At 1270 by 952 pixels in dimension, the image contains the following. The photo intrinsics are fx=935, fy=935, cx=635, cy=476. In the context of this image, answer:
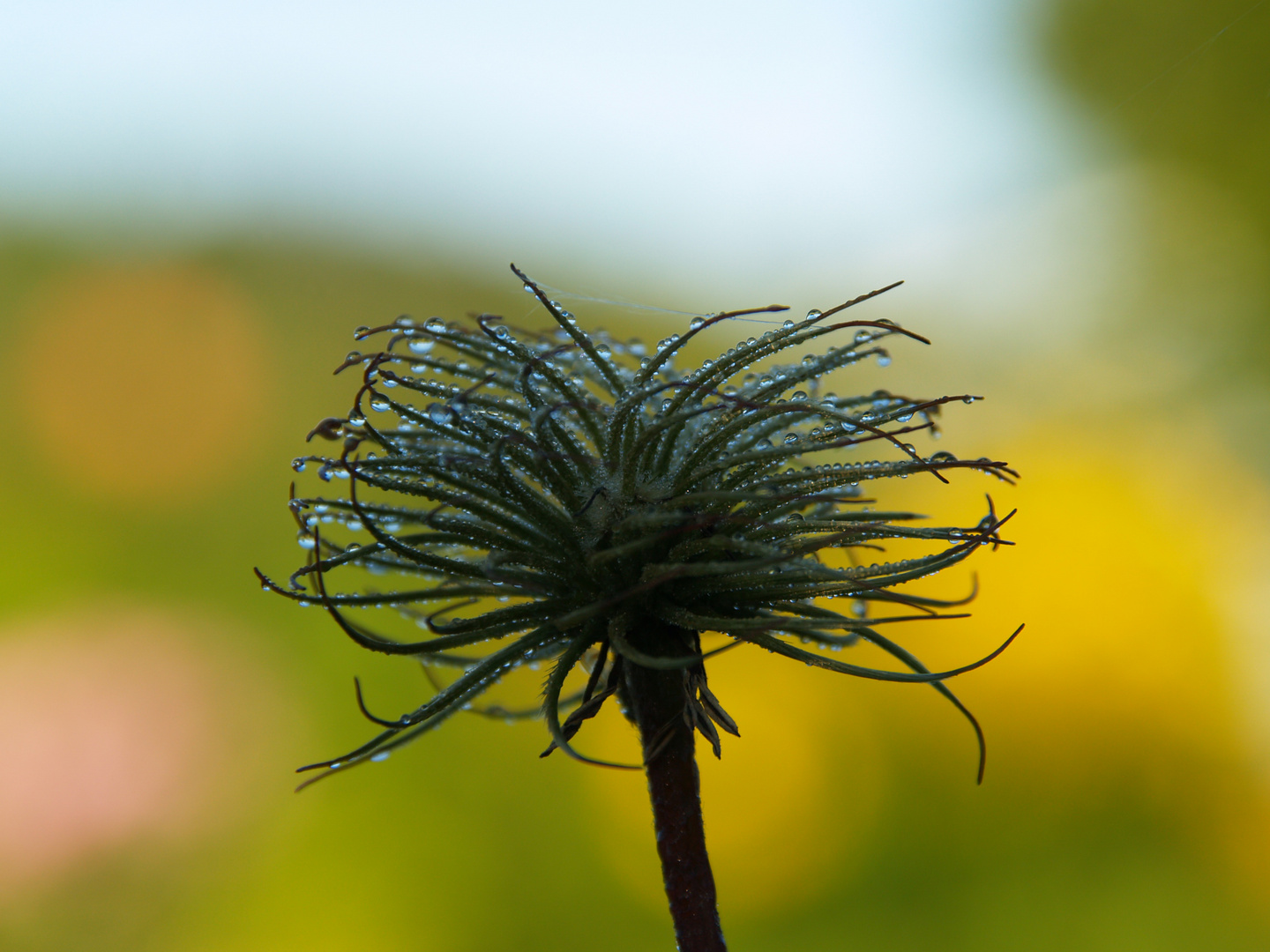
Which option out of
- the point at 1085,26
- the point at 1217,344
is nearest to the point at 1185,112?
the point at 1085,26

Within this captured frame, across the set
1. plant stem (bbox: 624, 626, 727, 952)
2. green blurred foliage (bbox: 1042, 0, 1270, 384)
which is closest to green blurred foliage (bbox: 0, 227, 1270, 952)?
green blurred foliage (bbox: 1042, 0, 1270, 384)

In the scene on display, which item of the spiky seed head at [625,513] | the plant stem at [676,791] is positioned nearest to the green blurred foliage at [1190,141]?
the spiky seed head at [625,513]

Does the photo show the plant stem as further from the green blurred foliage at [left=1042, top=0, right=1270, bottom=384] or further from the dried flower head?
the green blurred foliage at [left=1042, top=0, right=1270, bottom=384]

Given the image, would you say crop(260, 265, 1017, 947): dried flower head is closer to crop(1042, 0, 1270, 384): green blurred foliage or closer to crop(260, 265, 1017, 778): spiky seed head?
crop(260, 265, 1017, 778): spiky seed head

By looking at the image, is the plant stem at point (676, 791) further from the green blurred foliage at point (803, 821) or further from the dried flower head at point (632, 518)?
the green blurred foliage at point (803, 821)

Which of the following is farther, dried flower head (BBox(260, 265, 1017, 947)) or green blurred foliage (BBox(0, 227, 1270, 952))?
green blurred foliage (BBox(0, 227, 1270, 952))

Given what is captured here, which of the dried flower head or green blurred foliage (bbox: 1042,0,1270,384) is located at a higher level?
green blurred foliage (bbox: 1042,0,1270,384)

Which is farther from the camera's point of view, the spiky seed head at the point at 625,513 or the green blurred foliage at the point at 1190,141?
the green blurred foliage at the point at 1190,141

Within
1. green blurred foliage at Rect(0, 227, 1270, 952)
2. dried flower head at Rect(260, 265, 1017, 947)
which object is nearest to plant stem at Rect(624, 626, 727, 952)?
dried flower head at Rect(260, 265, 1017, 947)
